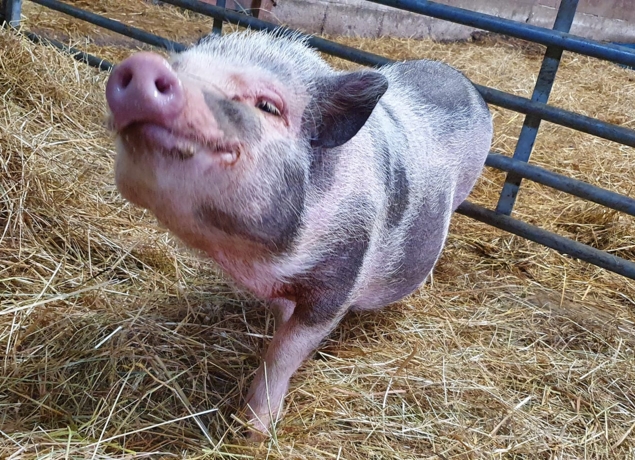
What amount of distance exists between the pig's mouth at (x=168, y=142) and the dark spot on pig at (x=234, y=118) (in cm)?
4

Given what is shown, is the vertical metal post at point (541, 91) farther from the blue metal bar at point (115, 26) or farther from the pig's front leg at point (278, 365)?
the blue metal bar at point (115, 26)

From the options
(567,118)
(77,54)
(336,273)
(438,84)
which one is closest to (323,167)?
(336,273)

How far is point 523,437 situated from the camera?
84.6 inches

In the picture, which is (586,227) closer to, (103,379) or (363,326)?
(363,326)

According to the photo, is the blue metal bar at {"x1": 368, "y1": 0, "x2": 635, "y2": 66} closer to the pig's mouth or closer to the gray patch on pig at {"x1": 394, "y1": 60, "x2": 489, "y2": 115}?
the gray patch on pig at {"x1": 394, "y1": 60, "x2": 489, "y2": 115}

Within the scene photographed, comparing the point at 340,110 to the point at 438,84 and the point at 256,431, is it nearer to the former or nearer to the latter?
the point at 256,431

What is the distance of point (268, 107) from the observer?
5.43ft

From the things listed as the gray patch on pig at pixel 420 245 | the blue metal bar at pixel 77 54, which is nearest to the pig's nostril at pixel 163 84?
the gray patch on pig at pixel 420 245

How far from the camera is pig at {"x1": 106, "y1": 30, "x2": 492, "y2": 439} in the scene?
55.6 inches

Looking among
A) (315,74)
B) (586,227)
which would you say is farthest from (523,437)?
(586,227)

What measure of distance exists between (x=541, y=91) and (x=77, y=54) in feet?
9.41

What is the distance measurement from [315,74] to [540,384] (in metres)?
1.45

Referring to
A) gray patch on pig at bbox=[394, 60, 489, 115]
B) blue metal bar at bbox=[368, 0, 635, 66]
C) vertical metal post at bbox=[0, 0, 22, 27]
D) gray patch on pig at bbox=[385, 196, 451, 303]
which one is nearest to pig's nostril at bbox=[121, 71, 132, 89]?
gray patch on pig at bbox=[385, 196, 451, 303]

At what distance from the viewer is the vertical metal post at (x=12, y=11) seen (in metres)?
4.24
